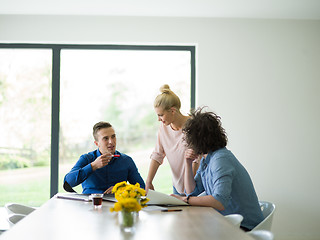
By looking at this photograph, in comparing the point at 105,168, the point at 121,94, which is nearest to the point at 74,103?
the point at 121,94

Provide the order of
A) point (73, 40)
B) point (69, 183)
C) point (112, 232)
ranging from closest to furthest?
point (112, 232)
point (69, 183)
point (73, 40)

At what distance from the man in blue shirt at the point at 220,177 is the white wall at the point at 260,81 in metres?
2.50

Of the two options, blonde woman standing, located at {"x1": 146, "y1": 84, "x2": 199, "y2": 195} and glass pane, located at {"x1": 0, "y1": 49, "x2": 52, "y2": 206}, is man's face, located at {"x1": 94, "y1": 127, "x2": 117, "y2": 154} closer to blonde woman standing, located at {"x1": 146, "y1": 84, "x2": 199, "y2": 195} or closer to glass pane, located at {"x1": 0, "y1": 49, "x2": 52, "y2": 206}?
blonde woman standing, located at {"x1": 146, "y1": 84, "x2": 199, "y2": 195}

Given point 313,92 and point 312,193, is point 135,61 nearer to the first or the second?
point 313,92

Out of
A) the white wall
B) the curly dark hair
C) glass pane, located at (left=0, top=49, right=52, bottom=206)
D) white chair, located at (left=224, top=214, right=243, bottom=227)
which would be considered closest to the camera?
white chair, located at (left=224, top=214, right=243, bottom=227)

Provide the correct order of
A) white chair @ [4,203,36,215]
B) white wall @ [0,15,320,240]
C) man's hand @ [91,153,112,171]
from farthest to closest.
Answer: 1. white wall @ [0,15,320,240]
2. man's hand @ [91,153,112,171]
3. white chair @ [4,203,36,215]

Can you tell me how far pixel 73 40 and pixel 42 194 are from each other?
6.46 feet

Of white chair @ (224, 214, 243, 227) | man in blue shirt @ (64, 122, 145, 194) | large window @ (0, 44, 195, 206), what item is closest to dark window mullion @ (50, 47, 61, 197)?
large window @ (0, 44, 195, 206)

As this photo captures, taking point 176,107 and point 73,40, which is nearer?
point 176,107

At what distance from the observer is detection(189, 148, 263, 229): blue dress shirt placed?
102 inches

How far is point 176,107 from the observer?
373 centimetres

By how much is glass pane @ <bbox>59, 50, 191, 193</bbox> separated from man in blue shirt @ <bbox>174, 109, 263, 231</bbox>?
8.71 ft

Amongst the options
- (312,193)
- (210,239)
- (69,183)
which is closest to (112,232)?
(210,239)

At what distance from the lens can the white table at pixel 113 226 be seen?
189cm
